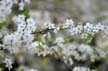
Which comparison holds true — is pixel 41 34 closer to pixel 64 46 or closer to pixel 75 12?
pixel 64 46

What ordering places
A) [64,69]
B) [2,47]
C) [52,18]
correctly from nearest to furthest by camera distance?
[2,47] < [64,69] < [52,18]

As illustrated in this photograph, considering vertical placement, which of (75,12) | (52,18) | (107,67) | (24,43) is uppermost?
(75,12)

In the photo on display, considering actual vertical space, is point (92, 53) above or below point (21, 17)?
above

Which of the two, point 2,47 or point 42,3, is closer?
point 2,47

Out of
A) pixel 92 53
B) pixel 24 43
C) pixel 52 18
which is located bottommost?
pixel 24 43

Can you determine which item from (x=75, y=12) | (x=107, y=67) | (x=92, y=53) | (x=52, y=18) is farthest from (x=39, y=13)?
(x=92, y=53)

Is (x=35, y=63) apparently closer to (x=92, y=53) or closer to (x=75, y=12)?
(x=92, y=53)

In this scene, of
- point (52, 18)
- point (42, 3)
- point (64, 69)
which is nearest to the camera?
point (64, 69)

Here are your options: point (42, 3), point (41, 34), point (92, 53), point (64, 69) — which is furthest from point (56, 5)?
point (41, 34)

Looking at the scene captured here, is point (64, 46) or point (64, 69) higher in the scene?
point (64, 69)
